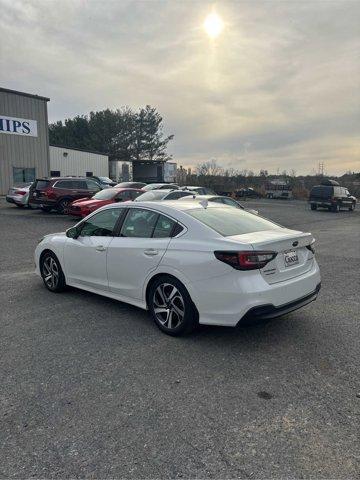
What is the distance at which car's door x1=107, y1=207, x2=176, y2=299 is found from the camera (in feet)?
15.6

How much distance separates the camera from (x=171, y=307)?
14.9ft

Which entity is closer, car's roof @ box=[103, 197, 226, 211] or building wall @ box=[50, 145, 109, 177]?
car's roof @ box=[103, 197, 226, 211]

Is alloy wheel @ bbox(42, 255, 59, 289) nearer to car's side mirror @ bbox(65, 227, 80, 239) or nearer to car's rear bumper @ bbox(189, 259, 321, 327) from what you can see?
car's side mirror @ bbox(65, 227, 80, 239)

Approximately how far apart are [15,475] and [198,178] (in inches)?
1933

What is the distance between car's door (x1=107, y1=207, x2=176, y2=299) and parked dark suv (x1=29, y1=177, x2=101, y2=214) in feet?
45.8

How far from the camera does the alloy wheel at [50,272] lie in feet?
20.4

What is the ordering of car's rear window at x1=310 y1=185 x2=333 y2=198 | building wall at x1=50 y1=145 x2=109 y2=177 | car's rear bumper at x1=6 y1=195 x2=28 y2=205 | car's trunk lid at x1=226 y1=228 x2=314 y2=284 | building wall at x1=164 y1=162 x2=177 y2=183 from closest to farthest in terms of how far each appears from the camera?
car's trunk lid at x1=226 y1=228 x2=314 y2=284 → car's rear bumper at x1=6 y1=195 x2=28 y2=205 → car's rear window at x1=310 y1=185 x2=333 y2=198 → building wall at x1=50 y1=145 x2=109 y2=177 → building wall at x1=164 y1=162 x2=177 y2=183

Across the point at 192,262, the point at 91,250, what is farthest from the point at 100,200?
the point at 192,262

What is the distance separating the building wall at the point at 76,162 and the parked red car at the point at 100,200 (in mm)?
23330

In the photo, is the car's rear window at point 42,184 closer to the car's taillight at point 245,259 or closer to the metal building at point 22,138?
the metal building at point 22,138

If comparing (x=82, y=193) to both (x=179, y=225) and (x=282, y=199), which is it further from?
(x=282, y=199)

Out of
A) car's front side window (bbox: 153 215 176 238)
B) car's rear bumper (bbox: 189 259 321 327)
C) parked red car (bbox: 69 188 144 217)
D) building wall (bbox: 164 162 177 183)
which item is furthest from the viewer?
building wall (bbox: 164 162 177 183)

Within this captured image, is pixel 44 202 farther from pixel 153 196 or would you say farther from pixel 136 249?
pixel 136 249

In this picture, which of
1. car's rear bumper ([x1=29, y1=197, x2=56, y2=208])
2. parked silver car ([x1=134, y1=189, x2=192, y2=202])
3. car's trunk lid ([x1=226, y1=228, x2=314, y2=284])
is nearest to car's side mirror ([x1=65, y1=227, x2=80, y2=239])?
car's trunk lid ([x1=226, y1=228, x2=314, y2=284])
